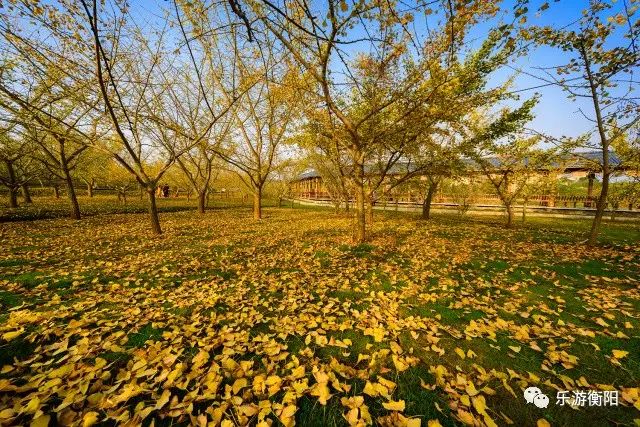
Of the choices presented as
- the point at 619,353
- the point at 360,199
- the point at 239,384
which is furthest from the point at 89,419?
the point at 360,199

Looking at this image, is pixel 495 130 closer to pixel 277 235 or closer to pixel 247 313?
pixel 277 235

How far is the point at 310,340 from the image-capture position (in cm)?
333

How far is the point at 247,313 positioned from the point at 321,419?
2.12 m

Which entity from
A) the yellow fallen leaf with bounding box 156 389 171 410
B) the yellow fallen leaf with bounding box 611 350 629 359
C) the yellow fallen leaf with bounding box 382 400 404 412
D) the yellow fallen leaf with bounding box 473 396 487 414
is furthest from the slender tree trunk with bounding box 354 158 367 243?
the yellow fallen leaf with bounding box 156 389 171 410

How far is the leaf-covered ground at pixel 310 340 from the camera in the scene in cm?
233

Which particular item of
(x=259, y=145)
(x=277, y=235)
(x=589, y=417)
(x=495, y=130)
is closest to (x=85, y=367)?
(x=589, y=417)

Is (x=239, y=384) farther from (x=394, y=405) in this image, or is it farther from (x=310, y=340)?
(x=394, y=405)

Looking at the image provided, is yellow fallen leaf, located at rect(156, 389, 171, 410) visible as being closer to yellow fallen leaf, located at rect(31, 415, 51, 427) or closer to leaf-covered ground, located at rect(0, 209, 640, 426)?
leaf-covered ground, located at rect(0, 209, 640, 426)

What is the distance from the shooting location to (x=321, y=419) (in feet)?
7.43

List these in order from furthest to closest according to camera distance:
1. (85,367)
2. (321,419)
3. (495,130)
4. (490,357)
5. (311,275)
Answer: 1. (495,130)
2. (311,275)
3. (490,357)
4. (85,367)
5. (321,419)

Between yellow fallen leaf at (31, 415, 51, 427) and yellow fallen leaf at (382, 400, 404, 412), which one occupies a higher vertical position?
yellow fallen leaf at (31, 415, 51, 427)

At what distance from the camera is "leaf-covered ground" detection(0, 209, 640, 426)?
2.33 meters

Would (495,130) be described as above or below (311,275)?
above

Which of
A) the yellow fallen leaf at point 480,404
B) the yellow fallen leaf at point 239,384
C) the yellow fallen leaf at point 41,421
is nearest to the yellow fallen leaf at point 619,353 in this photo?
the yellow fallen leaf at point 480,404
